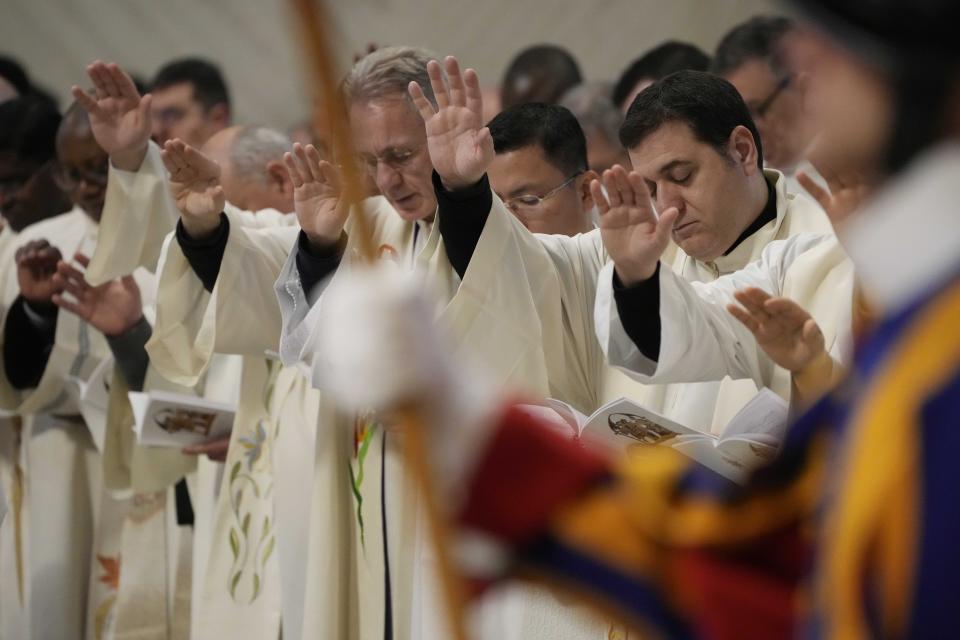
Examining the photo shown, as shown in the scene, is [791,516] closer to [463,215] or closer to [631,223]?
[631,223]

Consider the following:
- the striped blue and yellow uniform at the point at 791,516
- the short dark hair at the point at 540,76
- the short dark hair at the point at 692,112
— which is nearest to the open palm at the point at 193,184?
the short dark hair at the point at 692,112

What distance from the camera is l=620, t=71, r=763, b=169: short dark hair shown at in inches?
157

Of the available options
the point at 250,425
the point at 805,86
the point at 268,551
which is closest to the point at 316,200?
the point at 250,425

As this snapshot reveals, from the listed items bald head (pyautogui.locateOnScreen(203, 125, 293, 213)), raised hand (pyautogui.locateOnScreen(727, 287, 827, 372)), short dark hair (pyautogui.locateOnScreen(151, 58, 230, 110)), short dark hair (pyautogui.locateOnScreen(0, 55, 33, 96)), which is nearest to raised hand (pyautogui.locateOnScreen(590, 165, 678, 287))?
raised hand (pyautogui.locateOnScreen(727, 287, 827, 372))

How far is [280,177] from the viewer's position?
5582 mm

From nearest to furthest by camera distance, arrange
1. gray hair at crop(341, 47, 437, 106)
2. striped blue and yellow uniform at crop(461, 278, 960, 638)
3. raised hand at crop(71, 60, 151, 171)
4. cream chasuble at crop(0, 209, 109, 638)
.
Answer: striped blue and yellow uniform at crop(461, 278, 960, 638), gray hair at crop(341, 47, 437, 106), raised hand at crop(71, 60, 151, 171), cream chasuble at crop(0, 209, 109, 638)

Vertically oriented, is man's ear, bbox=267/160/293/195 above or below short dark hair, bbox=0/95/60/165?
below

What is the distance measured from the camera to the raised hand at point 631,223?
328cm

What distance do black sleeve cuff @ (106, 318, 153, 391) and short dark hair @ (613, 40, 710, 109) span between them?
6.94 ft

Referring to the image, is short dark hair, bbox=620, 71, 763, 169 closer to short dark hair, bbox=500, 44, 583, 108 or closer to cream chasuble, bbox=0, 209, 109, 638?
cream chasuble, bbox=0, 209, 109, 638

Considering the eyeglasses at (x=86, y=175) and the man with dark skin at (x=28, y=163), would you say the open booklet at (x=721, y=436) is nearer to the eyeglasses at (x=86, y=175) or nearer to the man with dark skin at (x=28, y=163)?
the eyeglasses at (x=86, y=175)

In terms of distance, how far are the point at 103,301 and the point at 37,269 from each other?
15.4 inches

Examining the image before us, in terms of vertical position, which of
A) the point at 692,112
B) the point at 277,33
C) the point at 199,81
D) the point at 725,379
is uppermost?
the point at 277,33

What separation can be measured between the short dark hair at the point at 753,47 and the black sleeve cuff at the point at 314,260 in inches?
77.7
